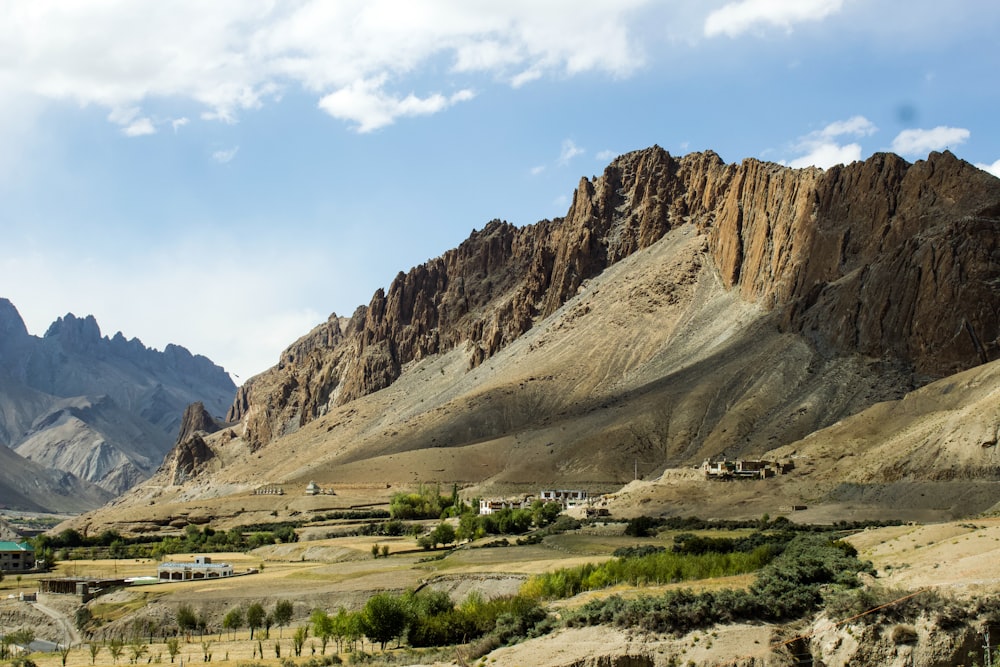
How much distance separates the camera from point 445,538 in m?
103

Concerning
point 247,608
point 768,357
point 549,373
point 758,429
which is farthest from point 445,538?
point 549,373

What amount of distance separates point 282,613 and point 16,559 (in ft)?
194

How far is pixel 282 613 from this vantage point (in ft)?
213

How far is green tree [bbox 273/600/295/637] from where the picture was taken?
212ft

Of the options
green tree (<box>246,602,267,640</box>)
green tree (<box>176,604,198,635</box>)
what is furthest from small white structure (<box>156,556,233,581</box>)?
green tree (<box>246,602,267,640</box>)

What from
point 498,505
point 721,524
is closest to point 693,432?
point 498,505

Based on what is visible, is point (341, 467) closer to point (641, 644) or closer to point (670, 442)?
point (670, 442)

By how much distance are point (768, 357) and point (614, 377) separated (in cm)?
3771

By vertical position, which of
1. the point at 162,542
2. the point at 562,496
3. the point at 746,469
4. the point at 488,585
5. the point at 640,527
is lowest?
the point at 488,585

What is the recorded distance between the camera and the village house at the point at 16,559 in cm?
11036

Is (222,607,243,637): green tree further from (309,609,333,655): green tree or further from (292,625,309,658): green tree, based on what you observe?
(309,609,333,655): green tree

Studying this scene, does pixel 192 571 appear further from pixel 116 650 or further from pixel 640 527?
pixel 640 527

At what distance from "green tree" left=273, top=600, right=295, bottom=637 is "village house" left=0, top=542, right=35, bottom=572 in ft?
181

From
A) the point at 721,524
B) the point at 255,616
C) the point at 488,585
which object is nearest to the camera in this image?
the point at 255,616
